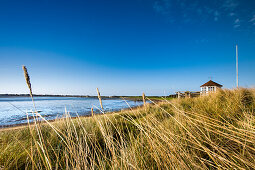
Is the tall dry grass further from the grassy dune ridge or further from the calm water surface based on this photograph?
the calm water surface

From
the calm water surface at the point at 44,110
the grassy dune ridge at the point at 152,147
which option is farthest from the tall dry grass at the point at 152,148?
the calm water surface at the point at 44,110

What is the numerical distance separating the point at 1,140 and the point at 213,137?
163 inches

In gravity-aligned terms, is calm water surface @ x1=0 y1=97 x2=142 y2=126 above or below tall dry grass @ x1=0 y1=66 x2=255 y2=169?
below

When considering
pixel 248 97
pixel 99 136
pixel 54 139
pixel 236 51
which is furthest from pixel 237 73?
pixel 54 139

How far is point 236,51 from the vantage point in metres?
13.2

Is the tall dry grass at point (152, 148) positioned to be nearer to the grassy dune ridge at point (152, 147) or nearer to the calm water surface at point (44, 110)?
the grassy dune ridge at point (152, 147)

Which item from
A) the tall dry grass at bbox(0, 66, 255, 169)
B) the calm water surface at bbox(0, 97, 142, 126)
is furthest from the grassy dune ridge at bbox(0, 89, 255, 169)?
the calm water surface at bbox(0, 97, 142, 126)

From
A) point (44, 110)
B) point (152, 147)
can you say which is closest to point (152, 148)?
point (152, 147)

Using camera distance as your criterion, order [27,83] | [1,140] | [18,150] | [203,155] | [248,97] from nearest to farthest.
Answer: [27,83]
[203,155]
[18,150]
[1,140]
[248,97]

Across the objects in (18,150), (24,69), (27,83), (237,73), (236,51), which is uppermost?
(236,51)

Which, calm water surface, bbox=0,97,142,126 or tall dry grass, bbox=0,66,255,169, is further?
calm water surface, bbox=0,97,142,126

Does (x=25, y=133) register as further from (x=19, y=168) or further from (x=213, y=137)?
(x=213, y=137)

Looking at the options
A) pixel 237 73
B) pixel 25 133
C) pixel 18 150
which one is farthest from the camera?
pixel 237 73

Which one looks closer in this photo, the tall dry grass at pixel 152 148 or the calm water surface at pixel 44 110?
the tall dry grass at pixel 152 148
